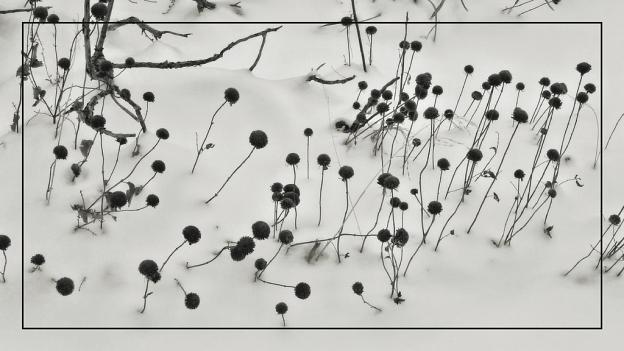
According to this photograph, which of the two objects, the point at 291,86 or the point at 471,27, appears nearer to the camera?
the point at 291,86

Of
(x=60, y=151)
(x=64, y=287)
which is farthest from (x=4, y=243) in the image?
(x=60, y=151)

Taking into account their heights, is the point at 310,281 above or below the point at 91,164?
below

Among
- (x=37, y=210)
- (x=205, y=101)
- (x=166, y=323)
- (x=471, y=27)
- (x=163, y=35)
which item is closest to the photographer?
(x=166, y=323)

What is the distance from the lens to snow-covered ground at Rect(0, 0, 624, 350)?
6.45ft

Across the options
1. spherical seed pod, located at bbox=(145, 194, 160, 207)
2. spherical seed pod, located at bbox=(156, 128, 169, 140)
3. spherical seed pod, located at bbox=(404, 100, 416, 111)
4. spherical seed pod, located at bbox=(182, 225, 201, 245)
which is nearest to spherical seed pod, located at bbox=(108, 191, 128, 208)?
spherical seed pod, located at bbox=(145, 194, 160, 207)

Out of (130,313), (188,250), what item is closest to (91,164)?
(188,250)

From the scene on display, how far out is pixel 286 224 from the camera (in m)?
2.35

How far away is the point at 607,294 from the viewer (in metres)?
2.16

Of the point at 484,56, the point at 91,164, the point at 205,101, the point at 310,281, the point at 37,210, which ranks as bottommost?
the point at 310,281

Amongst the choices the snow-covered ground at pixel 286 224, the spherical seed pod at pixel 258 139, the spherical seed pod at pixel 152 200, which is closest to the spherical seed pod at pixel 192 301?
the snow-covered ground at pixel 286 224

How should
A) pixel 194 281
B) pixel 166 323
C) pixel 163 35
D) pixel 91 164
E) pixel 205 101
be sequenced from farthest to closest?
pixel 163 35
pixel 205 101
pixel 91 164
pixel 194 281
pixel 166 323

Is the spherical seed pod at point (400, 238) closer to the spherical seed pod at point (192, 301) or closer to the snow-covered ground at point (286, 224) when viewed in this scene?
the snow-covered ground at point (286, 224)

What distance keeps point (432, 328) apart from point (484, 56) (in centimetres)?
221

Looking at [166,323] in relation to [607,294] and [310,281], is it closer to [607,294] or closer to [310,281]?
[310,281]
